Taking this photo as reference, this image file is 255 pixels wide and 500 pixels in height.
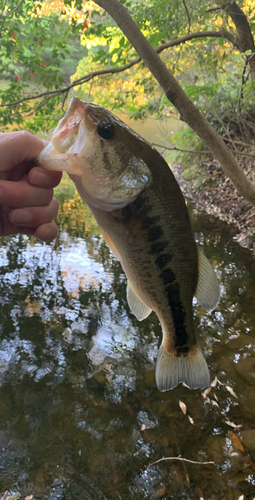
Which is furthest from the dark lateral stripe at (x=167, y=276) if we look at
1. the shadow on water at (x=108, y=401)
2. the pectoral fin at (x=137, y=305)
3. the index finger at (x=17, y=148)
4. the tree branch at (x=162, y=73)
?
the shadow on water at (x=108, y=401)

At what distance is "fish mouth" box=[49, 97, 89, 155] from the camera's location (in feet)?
4.02

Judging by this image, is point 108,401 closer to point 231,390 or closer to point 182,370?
point 231,390

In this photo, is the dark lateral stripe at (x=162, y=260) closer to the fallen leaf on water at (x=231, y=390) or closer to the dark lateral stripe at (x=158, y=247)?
the dark lateral stripe at (x=158, y=247)

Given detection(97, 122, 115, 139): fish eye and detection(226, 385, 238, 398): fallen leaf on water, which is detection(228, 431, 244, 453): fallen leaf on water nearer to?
detection(226, 385, 238, 398): fallen leaf on water

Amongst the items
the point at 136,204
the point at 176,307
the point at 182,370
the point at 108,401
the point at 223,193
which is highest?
the point at 223,193

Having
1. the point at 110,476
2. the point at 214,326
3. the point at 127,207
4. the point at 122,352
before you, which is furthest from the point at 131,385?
the point at 127,207

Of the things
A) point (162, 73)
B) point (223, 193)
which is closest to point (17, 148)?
point (162, 73)

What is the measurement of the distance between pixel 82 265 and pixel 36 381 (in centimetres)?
276

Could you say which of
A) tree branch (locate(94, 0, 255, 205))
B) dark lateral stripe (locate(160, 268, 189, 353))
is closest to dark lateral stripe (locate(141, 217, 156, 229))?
dark lateral stripe (locate(160, 268, 189, 353))

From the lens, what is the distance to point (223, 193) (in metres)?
9.11

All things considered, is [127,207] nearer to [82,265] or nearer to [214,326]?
[214,326]

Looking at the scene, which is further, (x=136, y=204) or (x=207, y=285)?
(x=207, y=285)

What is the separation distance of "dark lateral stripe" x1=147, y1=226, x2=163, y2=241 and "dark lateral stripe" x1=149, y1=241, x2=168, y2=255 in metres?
0.03

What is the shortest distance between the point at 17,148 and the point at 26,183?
0.55 ft
